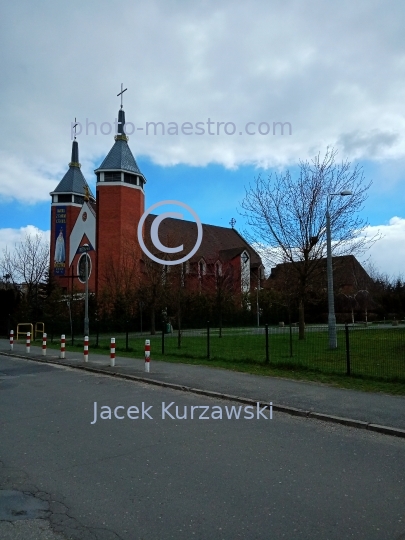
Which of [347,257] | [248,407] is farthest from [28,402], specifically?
[347,257]

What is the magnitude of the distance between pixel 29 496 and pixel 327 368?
35.7 ft

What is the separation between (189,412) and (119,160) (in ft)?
151

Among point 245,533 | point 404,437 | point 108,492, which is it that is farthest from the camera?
point 404,437

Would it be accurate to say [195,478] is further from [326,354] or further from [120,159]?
[120,159]

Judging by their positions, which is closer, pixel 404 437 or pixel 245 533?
pixel 245 533

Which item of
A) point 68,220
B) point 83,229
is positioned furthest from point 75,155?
point 83,229

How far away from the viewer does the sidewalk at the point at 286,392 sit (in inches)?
357

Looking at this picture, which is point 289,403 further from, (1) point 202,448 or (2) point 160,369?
(2) point 160,369

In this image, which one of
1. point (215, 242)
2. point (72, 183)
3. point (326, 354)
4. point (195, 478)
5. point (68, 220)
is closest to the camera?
point (195, 478)

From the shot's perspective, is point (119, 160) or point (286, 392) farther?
point (119, 160)

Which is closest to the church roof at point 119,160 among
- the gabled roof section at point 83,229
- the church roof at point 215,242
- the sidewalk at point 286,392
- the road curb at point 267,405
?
the gabled roof section at point 83,229

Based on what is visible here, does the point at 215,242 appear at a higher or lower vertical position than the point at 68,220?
lower

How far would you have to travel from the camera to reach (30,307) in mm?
44875

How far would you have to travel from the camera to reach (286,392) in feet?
37.0
